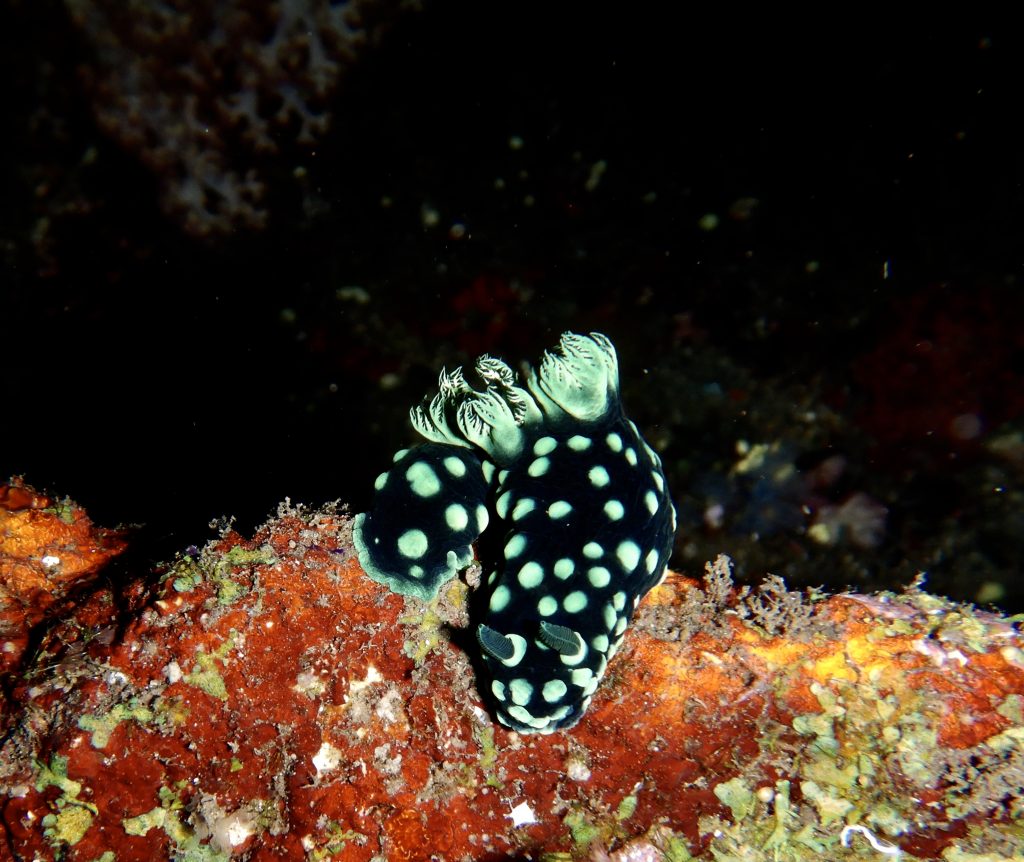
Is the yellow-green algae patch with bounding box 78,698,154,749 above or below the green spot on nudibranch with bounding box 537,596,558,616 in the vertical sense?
below

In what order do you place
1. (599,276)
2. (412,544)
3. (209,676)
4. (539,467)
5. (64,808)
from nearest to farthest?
(64,808), (209,676), (412,544), (539,467), (599,276)

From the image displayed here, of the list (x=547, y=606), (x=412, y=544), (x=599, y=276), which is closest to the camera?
(x=547, y=606)

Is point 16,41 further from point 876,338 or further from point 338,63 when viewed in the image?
point 876,338

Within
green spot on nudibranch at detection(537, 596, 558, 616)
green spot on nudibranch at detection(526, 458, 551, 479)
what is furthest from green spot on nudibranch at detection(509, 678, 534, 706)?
green spot on nudibranch at detection(526, 458, 551, 479)

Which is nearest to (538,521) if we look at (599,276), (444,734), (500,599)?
(500,599)

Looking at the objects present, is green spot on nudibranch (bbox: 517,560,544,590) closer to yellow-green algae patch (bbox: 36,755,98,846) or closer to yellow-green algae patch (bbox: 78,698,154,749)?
yellow-green algae patch (bbox: 78,698,154,749)

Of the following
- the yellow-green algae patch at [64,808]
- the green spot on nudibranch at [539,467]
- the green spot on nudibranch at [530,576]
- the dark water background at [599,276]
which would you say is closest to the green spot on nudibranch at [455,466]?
the green spot on nudibranch at [539,467]

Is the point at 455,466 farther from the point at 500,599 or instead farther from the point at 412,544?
the point at 500,599

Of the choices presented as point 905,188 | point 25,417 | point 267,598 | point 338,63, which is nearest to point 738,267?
point 905,188

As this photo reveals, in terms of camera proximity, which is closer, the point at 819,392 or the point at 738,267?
the point at 738,267
